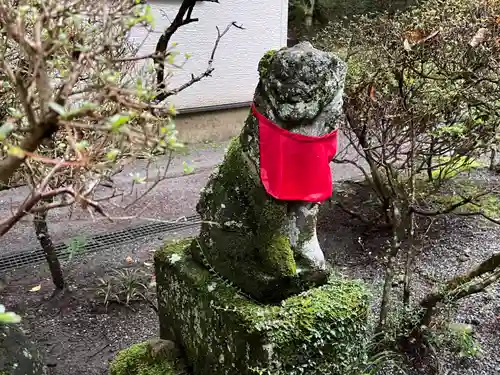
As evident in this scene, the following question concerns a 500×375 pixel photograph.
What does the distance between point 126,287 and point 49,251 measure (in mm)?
709

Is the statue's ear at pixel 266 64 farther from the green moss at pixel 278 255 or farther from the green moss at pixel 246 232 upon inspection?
the green moss at pixel 278 255

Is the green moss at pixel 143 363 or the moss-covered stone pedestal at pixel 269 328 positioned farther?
the green moss at pixel 143 363

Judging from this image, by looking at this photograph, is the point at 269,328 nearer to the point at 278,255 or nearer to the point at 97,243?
the point at 278,255

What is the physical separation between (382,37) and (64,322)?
3.80m


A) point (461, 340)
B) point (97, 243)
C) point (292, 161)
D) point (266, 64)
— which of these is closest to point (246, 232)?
point (292, 161)

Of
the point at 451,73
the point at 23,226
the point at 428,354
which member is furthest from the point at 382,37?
the point at 23,226

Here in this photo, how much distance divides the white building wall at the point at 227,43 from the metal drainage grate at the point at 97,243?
9.31 ft

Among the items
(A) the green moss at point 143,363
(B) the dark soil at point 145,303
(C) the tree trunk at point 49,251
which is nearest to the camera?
(A) the green moss at point 143,363

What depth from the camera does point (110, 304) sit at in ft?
14.2

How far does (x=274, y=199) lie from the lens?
2.35 meters

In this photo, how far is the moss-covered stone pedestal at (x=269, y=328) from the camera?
2.33m

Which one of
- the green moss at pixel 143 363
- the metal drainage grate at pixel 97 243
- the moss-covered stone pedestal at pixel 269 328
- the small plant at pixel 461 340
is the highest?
the moss-covered stone pedestal at pixel 269 328

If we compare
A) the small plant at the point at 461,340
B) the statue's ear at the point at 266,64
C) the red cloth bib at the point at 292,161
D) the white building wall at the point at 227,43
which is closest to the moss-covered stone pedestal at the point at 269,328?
the red cloth bib at the point at 292,161

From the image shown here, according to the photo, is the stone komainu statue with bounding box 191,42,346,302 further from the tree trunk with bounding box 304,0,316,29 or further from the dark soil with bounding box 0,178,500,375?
the tree trunk with bounding box 304,0,316,29
